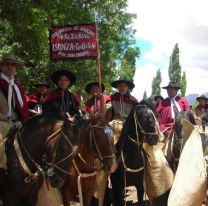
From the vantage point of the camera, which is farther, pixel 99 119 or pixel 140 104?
pixel 140 104

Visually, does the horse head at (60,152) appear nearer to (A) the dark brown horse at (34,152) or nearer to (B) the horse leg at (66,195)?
(A) the dark brown horse at (34,152)

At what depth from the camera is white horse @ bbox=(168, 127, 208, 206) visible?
3035 millimetres

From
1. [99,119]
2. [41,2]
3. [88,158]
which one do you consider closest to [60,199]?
[88,158]

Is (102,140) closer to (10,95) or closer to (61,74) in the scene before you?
(10,95)

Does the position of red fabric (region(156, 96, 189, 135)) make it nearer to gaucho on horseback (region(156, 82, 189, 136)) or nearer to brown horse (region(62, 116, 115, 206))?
gaucho on horseback (region(156, 82, 189, 136))

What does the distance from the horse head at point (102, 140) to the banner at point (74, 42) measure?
2307mm

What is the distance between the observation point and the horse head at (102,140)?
5.41 metres

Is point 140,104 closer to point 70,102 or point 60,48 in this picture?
point 70,102

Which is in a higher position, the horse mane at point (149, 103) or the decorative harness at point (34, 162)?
the horse mane at point (149, 103)

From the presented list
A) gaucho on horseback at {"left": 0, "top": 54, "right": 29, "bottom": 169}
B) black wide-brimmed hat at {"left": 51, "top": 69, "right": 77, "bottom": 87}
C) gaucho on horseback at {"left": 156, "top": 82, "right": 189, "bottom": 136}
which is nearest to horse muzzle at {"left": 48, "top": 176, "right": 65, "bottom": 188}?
gaucho on horseback at {"left": 0, "top": 54, "right": 29, "bottom": 169}

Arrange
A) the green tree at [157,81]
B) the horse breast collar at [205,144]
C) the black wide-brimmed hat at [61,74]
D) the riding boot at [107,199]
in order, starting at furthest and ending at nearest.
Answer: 1. the green tree at [157,81]
2. the riding boot at [107,199]
3. the black wide-brimmed hat at [61,74]
4. the horse breast collar at [205,144]

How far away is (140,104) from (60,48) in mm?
2146

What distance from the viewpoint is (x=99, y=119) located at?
220 inches

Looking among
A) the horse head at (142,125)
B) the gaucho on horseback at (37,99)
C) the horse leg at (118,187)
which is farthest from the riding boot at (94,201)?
the gaucho on horseback at (37,99)
